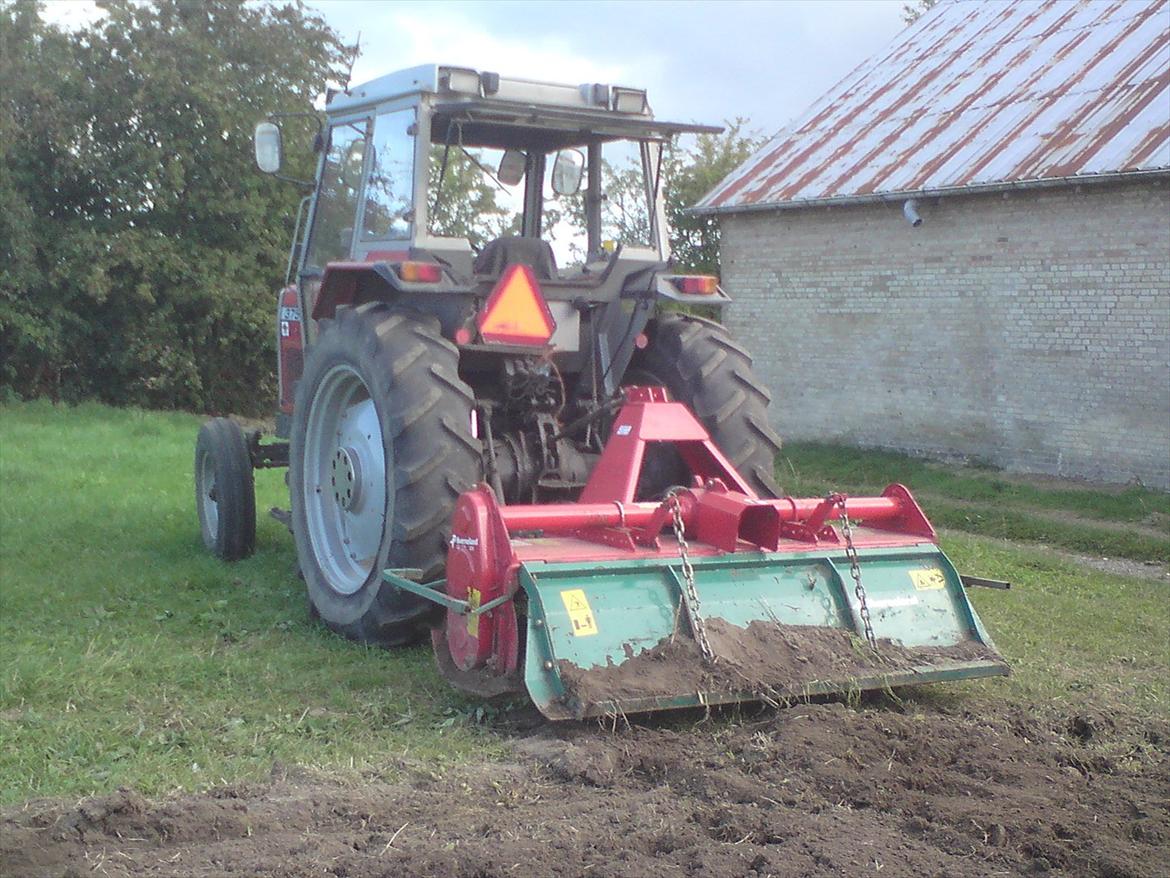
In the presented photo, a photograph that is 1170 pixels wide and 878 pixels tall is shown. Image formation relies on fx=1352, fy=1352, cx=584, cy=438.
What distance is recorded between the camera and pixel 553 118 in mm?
6305

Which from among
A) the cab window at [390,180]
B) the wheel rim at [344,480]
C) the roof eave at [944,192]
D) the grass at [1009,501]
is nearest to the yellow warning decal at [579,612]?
the wheel rim at [344,480]

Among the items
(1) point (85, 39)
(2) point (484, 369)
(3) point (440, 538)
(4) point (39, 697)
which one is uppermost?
(1) point (85, 39)

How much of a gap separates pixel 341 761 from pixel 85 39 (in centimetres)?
1740

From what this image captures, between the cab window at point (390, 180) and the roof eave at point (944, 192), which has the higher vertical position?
the roof eave at point (944, 192)

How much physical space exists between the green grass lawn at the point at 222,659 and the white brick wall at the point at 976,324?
8.37ft

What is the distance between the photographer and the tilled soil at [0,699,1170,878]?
3.49 m

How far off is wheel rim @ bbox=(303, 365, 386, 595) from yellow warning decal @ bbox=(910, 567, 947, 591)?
2235 millimetres

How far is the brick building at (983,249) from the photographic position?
1245 centimetres

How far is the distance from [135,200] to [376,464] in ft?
48.0

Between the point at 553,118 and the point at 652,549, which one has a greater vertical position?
the point at 553,118

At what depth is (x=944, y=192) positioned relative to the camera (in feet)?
44.5

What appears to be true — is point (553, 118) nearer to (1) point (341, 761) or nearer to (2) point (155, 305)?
(1) point (341, 761)

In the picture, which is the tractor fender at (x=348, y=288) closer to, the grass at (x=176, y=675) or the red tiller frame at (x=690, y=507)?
the red tiller frame at (x=690, y=507)

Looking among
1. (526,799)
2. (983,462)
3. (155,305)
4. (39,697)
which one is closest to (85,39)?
(155,305)
